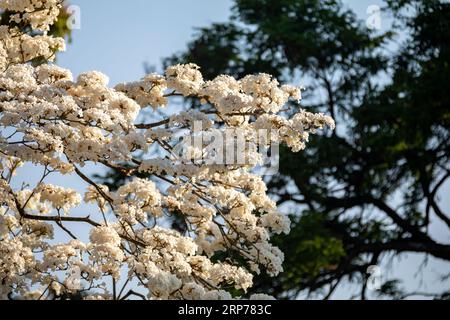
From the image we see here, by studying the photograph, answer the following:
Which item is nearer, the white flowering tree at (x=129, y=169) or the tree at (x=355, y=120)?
the white flowering tree at (x=129, y=169)

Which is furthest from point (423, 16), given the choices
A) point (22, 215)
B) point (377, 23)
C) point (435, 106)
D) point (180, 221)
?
point (22, 215)

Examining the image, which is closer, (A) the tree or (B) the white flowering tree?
(B) the white flowering tree

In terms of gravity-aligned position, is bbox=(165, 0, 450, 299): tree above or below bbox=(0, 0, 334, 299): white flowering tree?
above

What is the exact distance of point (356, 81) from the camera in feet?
57.9

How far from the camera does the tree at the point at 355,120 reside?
15.8 metres

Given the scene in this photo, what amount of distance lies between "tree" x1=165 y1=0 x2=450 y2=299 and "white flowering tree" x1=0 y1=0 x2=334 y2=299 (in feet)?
24.1

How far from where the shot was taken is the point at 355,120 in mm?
16922

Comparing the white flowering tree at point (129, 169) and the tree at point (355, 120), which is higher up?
the tree at point (355, 120)

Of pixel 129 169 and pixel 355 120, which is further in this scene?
pixel 355 120

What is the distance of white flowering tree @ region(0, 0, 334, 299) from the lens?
653cm

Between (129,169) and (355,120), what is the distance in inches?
408

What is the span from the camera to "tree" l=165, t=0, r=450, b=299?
15.8 metres

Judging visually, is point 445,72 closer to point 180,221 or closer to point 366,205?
point 366,205

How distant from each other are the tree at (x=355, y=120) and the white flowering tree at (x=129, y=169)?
289 inches
